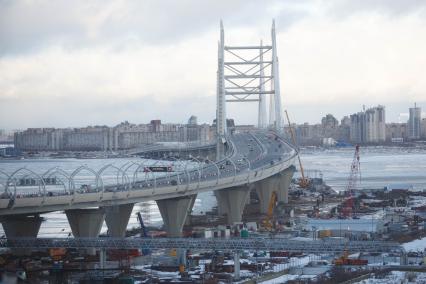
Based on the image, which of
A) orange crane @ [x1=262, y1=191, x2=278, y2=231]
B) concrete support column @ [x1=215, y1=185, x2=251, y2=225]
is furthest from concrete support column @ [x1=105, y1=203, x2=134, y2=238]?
concrete support column @ [x1=215, y1=185, x2=251, y2=225]

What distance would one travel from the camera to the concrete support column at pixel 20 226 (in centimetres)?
1220

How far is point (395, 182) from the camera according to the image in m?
29.2

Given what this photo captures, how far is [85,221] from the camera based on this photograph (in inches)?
512

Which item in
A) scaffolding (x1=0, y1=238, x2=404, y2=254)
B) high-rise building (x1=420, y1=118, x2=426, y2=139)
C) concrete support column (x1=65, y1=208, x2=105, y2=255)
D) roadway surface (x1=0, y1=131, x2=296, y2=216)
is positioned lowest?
scaffolding (x1=0, y1=238, x2=404, y2=254)

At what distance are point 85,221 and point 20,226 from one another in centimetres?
96

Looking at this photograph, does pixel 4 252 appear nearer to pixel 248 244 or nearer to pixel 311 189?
pixel 248 244

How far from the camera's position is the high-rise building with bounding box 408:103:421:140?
8506 cm

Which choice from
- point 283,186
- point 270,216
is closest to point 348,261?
point 270,216

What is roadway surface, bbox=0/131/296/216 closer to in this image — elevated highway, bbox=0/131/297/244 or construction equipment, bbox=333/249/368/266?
elevated highway, bbox=0/131/297/244

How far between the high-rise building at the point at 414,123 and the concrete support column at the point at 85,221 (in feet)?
242

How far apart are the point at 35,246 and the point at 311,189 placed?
15.7 meters

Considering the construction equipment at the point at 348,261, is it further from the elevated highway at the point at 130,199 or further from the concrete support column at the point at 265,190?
the concrete support column at the point at 265,190

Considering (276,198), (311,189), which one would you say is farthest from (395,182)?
(276,198)

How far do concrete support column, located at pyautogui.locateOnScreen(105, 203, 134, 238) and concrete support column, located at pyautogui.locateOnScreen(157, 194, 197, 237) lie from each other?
2.90ft
